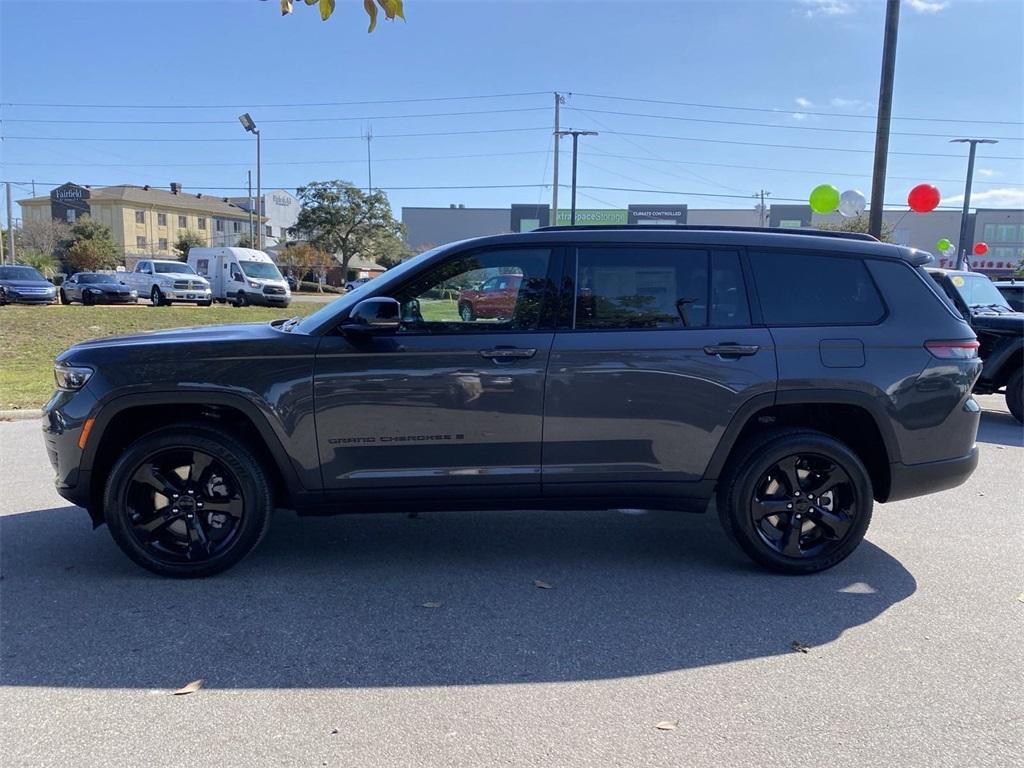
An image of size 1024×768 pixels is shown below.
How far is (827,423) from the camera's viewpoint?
14.3ft

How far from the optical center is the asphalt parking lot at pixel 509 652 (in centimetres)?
264

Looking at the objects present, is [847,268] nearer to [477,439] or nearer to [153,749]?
[477,439]

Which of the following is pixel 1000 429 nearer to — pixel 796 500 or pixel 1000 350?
pixel 1000 350

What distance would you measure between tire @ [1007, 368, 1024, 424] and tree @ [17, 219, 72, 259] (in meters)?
75.0

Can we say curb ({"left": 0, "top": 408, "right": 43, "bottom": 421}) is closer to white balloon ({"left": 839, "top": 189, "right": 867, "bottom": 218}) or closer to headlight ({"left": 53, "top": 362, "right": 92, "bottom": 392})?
headlight ({"left": 53, "top": 362, "right": 92, "bottom": 392})

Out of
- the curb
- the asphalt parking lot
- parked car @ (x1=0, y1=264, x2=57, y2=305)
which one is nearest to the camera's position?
Answer: the asphalt parking lot

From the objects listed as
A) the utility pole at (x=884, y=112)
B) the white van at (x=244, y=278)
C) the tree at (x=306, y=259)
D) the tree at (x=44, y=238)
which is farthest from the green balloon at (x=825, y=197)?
the tree at (x=44, y=238)

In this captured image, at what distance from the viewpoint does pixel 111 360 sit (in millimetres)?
3865

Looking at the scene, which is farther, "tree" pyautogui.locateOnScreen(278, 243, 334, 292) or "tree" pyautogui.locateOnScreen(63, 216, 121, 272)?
"tree" pyautogui.locateOnScreen(63, 216, 121, 272)

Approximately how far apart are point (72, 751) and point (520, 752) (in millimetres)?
1586

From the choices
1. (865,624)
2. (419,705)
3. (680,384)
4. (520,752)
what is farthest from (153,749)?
(865,624)

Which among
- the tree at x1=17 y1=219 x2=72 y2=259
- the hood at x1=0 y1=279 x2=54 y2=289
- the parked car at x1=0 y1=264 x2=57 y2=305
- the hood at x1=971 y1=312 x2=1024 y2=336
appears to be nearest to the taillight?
the hood at x1=971 y1=312 x2=1024 y2=336

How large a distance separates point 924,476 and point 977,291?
7.61 m

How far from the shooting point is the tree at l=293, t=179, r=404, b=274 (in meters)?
57.0
